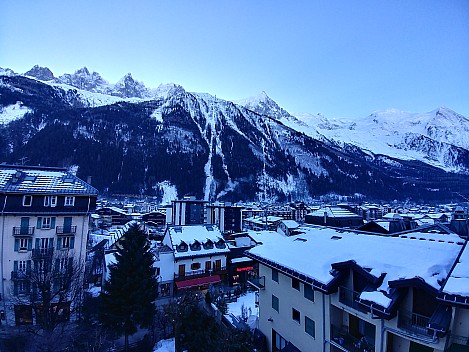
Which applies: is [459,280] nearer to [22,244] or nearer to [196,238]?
[22,244]

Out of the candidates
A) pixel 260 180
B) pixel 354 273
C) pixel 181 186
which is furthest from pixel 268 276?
pixel 260 180

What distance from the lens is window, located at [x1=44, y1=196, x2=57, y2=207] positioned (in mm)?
23980

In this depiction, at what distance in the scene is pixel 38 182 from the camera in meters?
24.6

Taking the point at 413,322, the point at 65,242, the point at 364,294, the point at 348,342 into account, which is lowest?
the point at 348,342

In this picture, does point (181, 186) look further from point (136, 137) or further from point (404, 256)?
point (404, 256)

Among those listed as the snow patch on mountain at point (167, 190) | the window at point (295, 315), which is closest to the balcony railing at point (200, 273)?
the window at point (295, 315)

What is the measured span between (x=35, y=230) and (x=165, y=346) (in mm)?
14890

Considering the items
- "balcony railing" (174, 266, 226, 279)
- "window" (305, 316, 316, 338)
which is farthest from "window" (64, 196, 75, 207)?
"window" (305, 316, 316, 338)

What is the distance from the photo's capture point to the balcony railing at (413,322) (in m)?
9.27

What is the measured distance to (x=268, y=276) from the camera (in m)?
18.4

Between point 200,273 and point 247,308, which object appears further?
point 200,273

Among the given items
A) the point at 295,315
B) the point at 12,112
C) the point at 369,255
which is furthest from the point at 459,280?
the point at 12,112

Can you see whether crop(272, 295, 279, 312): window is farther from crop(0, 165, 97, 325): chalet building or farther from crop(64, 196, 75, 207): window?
crop(64, 196, 75, 207): window

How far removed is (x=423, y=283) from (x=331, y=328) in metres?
5.71
